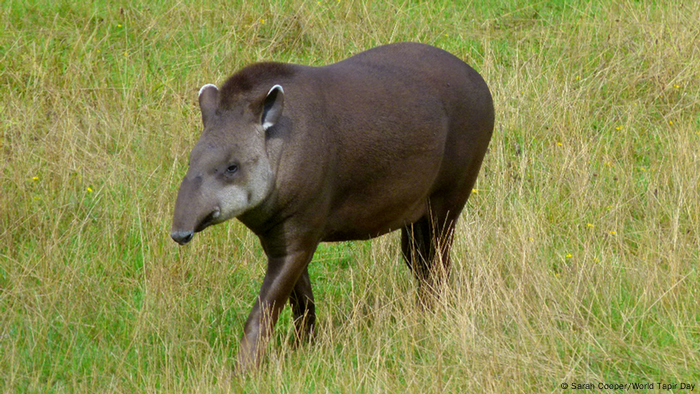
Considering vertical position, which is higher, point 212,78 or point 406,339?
point 212,78

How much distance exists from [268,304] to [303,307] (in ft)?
2.12

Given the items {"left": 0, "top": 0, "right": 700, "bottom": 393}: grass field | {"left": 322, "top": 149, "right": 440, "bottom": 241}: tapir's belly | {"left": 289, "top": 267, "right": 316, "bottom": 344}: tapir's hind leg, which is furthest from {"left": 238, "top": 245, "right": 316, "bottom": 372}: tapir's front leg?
{"left": 289, "top": 267, "right": 316, "bottom": 344}: tapir's hind leg

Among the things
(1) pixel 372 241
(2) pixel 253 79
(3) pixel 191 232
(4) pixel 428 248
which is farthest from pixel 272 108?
(1) pixel 372 241

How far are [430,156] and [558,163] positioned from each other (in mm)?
2271

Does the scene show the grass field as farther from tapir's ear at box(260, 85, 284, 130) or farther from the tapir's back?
tapir's ear at box(260, 85, 284, 130)

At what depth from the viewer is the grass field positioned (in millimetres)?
4523

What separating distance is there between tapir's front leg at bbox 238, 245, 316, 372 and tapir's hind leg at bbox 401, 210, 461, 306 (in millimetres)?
1094

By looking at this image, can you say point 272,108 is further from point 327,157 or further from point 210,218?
point 210,218

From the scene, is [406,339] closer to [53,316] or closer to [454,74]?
[454,74]

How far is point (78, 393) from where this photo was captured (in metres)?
4.40

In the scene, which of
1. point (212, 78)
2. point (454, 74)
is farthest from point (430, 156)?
point (212, 78)

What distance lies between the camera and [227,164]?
4.29 m

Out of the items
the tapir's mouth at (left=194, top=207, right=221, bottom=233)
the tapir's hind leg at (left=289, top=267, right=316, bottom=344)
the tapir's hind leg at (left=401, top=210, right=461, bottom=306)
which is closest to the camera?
the tapir's mouth at (left=194, top=207, right=221, bottom=233)

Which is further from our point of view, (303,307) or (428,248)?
(428,248)
